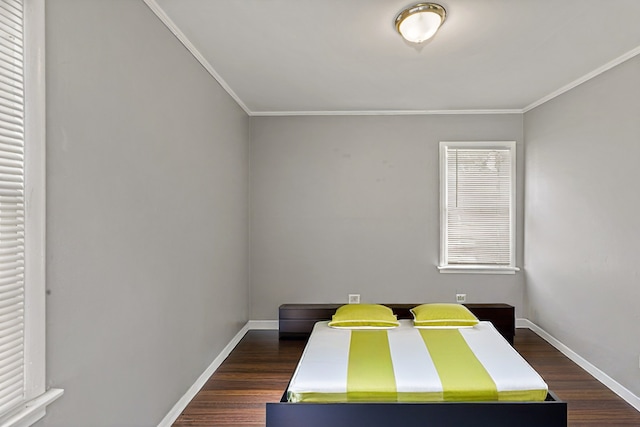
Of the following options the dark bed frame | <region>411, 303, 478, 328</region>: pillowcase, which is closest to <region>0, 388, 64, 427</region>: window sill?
the dark bed frame

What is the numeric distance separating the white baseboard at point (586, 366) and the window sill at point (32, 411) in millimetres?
3517

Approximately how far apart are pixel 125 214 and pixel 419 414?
72.3 inches

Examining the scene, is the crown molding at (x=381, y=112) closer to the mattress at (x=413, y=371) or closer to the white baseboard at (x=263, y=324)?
the white baseboard at (x=263, y=324)

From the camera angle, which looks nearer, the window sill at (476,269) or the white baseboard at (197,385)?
the white baseboard at (197,385)

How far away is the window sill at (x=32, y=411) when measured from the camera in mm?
1304

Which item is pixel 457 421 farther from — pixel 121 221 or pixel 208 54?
pixel 208 54

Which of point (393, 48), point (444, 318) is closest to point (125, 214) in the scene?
point (393, 48)

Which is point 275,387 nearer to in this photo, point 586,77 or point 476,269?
point 476,269

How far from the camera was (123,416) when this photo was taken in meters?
1.98

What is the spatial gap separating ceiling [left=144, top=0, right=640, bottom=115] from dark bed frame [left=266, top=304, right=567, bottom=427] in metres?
2.19

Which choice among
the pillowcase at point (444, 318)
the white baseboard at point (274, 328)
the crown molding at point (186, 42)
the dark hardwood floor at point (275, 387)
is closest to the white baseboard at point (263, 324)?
the white baseboard at point (274, 328)

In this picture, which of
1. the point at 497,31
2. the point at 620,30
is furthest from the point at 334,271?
the point at 620,30

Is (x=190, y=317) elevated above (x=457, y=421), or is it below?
above

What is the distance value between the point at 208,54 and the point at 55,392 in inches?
92.9
